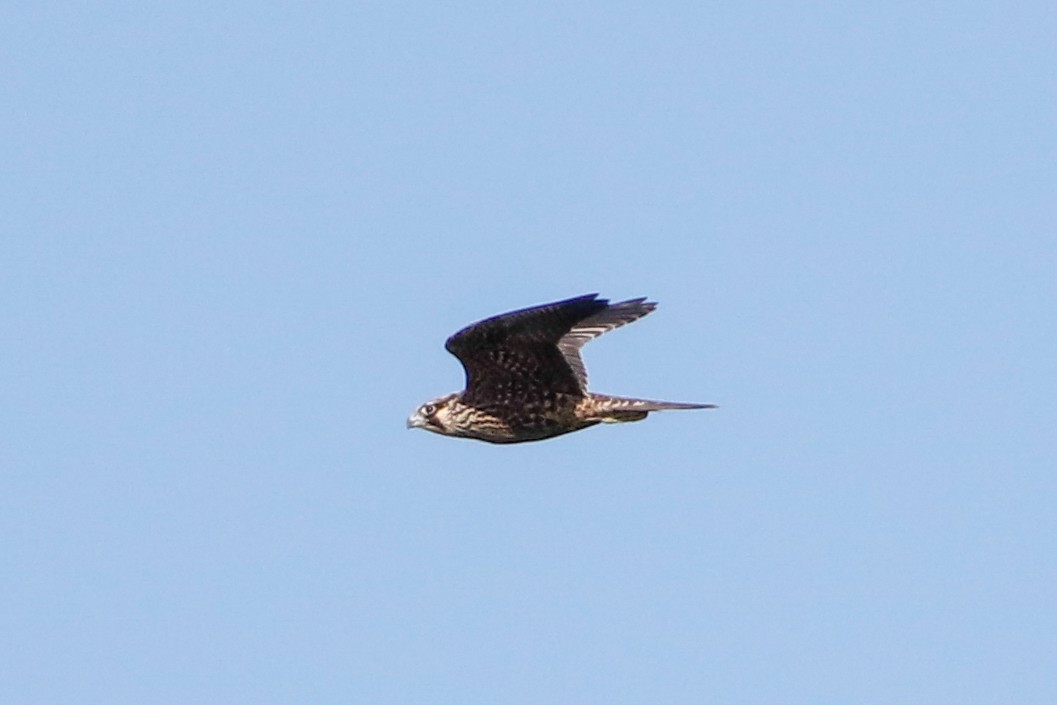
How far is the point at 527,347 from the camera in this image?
15.0 m

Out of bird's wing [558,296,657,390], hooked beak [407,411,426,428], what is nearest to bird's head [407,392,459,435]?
hooked beak [407,411,426,428]

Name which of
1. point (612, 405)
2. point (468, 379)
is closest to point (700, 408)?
point (612, 405)

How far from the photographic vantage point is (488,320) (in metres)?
14.6

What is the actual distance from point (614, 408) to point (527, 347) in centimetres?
98

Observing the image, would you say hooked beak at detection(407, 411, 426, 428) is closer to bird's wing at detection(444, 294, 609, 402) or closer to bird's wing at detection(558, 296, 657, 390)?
bird's wing at detection(444, 294, 609, 402)

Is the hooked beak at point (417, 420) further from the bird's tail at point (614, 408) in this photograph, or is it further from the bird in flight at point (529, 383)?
the bird's tail at point (614, 408)

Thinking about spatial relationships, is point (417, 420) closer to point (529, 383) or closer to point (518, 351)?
point (529, 383)

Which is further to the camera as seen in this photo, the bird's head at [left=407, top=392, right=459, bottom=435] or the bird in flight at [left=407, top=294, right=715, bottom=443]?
the bird's head at [left=407, top=392, right=459, bottom=435]

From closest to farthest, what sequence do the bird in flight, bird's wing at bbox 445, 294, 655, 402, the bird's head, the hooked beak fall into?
bird's wing at bbox 445, 294, 655, 402, the bird in flight, the bird's head, the hooked beak

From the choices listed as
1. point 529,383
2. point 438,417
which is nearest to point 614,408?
point 529,383

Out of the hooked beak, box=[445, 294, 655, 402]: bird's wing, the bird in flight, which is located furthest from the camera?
the hooked beak

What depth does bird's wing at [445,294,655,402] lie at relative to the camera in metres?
14.4

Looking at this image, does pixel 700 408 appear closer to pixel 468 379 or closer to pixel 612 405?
pixel 612 405

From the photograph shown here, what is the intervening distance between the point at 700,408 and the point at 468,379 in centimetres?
226
